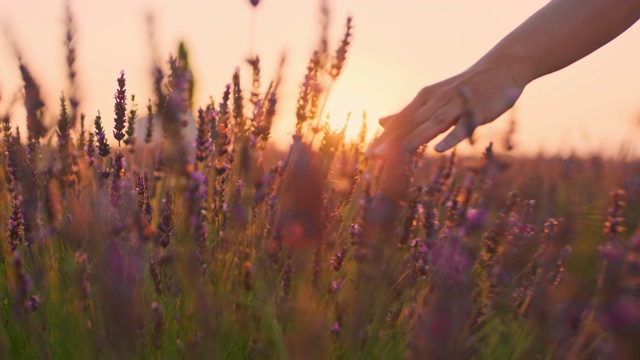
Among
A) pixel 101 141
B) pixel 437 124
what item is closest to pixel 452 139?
pixel 437 124

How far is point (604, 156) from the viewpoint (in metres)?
5.37

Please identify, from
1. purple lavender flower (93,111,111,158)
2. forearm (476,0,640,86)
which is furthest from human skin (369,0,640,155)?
purple lavender flower (93,111,111,158)

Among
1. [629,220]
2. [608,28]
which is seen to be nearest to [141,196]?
[608,28]

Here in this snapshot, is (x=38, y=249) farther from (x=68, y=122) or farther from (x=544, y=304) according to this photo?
(x=544, y=304)

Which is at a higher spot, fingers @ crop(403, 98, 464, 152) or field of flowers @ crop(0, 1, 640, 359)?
fingers @ crop(403, 98, 464, 152)

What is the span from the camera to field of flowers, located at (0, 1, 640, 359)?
1017 millimetres

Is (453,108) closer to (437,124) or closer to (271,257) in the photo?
(437,124)

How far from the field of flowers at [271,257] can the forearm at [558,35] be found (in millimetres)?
379

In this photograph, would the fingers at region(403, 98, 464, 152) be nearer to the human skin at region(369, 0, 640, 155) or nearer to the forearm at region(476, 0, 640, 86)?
the human skin at region(369, 0, 640, 155)

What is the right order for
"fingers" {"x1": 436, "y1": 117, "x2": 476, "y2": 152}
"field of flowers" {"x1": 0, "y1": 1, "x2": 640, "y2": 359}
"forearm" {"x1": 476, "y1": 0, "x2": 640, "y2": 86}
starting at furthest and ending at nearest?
"forearm" {"x1": 476, "y1": 0, "x2": 640, "y2": 86} → "fingers" {"x1": 436, "y1": 117, "x2": 476, "y2": 152} → "field of flowers" {"x1": 0, "y1": 1, "x2": 640, "y2": 359}

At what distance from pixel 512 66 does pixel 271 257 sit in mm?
909

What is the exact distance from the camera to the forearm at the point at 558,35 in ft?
6.26

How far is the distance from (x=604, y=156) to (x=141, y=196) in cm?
443

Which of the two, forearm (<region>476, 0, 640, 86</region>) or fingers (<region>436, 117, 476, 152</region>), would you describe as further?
forearm (<region>476, 0, 640, 86</region>)
